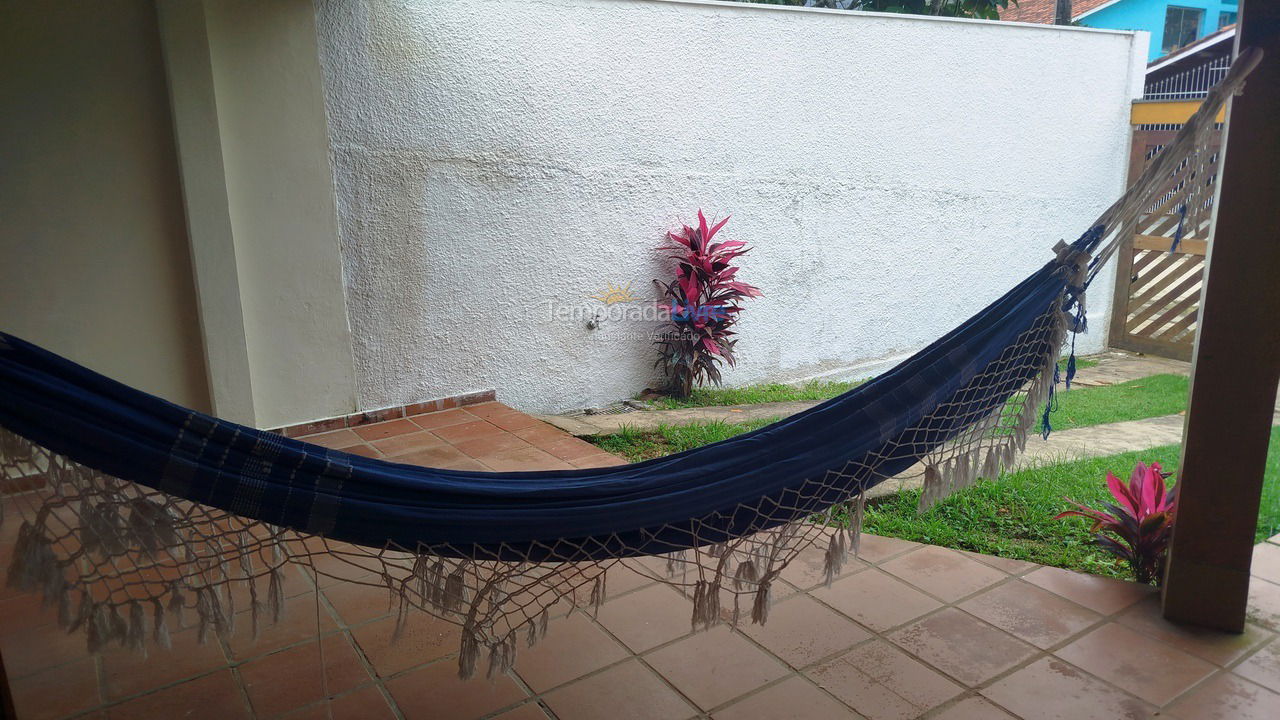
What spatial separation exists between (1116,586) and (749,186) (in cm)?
297

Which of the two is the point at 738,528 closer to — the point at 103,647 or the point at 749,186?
the point at 103,647

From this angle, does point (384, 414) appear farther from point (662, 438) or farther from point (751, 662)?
point (751, 662)

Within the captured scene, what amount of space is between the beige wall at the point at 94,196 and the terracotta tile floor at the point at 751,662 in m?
1.11

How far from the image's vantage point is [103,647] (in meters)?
1.28

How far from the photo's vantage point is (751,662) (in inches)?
70.4

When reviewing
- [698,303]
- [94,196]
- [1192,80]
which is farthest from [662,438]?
[1192,80]

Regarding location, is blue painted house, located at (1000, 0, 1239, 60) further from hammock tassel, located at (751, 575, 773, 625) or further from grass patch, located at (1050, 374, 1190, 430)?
hammock tassel, located at (751, 575, 773, 625)

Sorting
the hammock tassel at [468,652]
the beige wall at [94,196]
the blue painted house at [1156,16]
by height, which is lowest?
the hammock tassel at [468,652]

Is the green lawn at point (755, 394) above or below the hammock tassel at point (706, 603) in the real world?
below

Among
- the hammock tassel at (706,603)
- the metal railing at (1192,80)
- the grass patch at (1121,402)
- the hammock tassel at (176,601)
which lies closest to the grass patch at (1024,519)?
the grass patch at (1121,402)

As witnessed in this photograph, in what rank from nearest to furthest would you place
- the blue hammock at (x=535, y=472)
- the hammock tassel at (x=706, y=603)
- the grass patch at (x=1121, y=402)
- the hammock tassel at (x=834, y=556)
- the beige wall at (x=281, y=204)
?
the blue hammock at (x=535, y=472) < the hammock tassel at (x=706, y=603) < the hammock tassel at (x=834, y=556) < the beige wall at (x=281, y=204) < the grass patch at (x=1121, y=402)

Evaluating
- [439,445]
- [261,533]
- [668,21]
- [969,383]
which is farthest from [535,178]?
[969,383]

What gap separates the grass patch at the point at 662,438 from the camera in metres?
3.34

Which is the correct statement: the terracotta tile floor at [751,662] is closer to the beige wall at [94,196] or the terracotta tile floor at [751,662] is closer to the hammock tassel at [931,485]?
the hammock tassel at [931,485]
